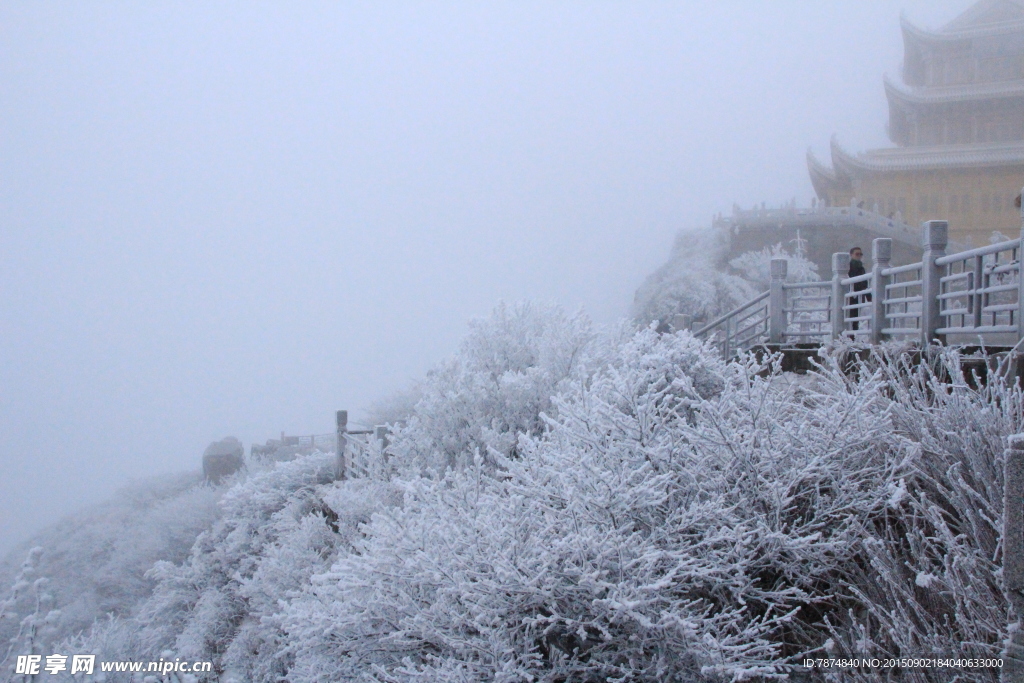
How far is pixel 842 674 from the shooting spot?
3062 mm

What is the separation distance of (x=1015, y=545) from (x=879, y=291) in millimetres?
6206

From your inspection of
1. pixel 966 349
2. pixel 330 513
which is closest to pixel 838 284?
pixel 966 349

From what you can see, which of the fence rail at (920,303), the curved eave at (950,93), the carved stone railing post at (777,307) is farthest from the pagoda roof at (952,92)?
the carved stone railing post at (777,307)

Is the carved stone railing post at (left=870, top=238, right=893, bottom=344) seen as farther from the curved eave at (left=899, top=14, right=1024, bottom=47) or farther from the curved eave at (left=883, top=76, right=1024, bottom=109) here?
the curved eave at (left=899, top=14, right=1024, bottom=47)

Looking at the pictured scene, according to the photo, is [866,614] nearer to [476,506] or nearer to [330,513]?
[476,506]

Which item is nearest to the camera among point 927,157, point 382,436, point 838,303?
point 838,303

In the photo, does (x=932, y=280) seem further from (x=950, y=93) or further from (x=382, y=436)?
(x=950, y=93)

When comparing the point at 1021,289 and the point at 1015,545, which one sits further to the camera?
the point at 1021,289

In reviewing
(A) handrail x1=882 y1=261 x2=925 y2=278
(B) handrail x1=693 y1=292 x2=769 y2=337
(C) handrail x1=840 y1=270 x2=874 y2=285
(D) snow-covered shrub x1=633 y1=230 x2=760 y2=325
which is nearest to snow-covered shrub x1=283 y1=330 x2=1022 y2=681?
(A) handrail x1=882 y1=261 x2=925 y2=278

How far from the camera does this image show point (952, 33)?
21.3 m

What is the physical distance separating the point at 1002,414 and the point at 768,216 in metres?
20.3

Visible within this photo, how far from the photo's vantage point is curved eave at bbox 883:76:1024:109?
66.1 ft

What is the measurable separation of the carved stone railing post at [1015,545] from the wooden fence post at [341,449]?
32.0 ft

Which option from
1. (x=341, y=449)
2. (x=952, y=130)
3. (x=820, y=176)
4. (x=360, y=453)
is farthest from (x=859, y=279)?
(x=952, y=130)
